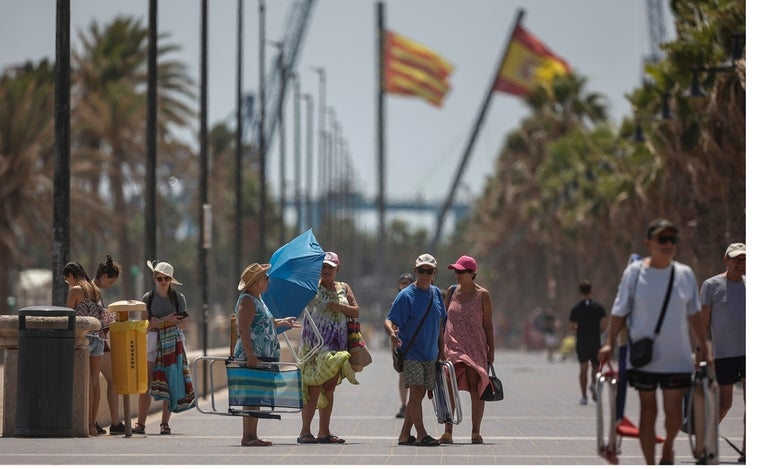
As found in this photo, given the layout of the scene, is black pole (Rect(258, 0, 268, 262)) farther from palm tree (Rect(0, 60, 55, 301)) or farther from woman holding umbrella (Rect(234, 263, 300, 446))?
woman holding umbrella (Rect(234, 263, 300, 446))

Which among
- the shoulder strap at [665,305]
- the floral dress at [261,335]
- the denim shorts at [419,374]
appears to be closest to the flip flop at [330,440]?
the denim shorts at [419,374]

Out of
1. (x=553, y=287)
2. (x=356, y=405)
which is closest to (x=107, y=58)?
(x=553, y=287)

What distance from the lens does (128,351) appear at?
1681cm

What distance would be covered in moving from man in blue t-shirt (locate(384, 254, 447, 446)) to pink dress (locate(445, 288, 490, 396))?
0.35 m

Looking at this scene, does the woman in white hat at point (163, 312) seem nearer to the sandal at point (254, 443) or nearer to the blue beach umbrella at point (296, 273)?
the blue beach umbrella at point (296, 273)

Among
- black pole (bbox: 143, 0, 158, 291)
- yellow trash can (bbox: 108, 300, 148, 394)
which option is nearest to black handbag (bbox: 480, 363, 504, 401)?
yellow trash can (bbox: 108, 300, 148, 394)

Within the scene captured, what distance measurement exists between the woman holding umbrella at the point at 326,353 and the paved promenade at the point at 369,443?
1.21ft

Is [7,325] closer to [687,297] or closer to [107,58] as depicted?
[687,297]

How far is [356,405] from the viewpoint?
24781mm

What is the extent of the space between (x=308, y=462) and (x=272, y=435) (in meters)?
4.37

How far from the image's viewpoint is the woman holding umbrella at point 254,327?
50.3 feet

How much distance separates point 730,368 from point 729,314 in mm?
489

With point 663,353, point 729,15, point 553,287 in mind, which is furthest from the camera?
point 553,287

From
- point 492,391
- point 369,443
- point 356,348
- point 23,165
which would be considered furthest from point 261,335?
point 23,165
